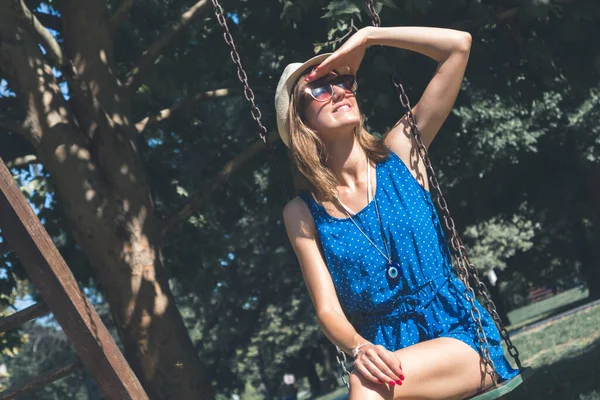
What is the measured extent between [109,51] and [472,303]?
5218 millimetres

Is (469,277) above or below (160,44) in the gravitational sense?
below

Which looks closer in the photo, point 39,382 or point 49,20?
point 39,382

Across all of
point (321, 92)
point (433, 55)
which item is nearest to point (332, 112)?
point (321, 92)

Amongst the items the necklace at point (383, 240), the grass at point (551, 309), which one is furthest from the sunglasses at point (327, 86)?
the grass at point (551, 309)

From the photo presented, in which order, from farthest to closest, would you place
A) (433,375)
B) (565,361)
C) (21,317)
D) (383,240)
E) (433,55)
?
(565,361)
(21,317)
(433,55)
(383,240)
(433,375)

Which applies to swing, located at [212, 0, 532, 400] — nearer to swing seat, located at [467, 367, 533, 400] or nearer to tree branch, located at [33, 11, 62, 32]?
swing seat, located at [467, 367, 533, 400]

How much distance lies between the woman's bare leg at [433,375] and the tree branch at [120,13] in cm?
516

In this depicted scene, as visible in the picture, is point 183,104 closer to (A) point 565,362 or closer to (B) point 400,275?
(B) point 400,275

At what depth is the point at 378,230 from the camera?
404 cm

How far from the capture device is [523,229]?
38.7 meters

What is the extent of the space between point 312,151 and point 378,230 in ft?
1.39

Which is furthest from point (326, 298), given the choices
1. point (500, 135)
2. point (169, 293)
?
point (500, 135)

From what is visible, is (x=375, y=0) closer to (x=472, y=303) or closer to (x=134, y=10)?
(x=472, y=303)

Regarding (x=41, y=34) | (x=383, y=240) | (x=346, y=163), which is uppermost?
(x=41, y=34)
